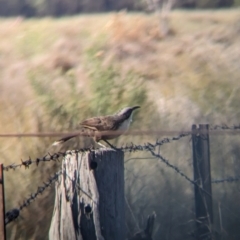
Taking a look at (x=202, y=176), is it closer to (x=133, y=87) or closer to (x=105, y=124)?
(x=105, y=124)

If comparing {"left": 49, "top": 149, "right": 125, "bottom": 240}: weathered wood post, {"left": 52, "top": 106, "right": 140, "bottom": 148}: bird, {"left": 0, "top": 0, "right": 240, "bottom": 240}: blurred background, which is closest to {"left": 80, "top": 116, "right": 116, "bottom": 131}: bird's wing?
{"left": 52, "top": 106, "right": 140, "bottom": 148}: bird

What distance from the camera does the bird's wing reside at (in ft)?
16.7

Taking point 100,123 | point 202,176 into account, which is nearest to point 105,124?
point 100,123

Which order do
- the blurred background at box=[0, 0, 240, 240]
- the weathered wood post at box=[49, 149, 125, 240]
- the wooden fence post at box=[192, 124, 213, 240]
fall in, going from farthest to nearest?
the blurred background at box=[0, 0, 240, 240] < the wooden fence post at box=[192, 124, 213, 240] < the weathered wood post at box=[49, 149, 125, 240]

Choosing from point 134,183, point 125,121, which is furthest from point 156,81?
point 125,121

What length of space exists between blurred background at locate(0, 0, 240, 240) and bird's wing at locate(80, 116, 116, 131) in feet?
1.86

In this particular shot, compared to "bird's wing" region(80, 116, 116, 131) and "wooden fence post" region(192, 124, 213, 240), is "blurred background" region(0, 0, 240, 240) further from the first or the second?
"bird's wing" region(80, 116, 116, 131)

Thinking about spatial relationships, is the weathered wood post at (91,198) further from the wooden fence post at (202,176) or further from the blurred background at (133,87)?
the wooden fence post at (202,176)

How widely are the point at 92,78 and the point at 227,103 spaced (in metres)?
2.26

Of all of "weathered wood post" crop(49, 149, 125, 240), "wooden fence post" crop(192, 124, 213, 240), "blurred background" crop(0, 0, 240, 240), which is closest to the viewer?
"weathered wood post" crop(49, 149, 125, 240)

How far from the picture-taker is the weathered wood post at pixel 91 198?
12.1 feet

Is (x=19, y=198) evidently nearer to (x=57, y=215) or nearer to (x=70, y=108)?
(x=70, y=108)

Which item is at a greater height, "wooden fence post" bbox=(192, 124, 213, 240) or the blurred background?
the blurred background

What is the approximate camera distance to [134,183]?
8.27m
